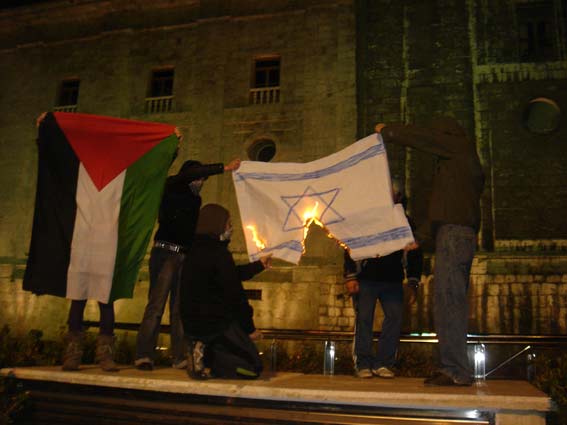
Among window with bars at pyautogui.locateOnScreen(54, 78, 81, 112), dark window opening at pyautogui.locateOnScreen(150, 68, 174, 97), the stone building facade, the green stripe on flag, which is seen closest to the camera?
the green stripe on flag

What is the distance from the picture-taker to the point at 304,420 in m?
3.66

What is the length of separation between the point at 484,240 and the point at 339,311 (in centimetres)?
499

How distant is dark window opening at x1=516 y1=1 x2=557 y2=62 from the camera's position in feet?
53.8

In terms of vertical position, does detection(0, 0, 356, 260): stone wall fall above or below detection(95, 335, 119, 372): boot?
above

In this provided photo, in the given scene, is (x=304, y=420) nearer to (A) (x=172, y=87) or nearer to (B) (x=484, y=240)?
(B) (x=484, y=240)

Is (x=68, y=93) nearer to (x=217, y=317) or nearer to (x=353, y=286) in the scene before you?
(x=353, y=286)

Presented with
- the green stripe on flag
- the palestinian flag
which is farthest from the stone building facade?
the palestinian flag

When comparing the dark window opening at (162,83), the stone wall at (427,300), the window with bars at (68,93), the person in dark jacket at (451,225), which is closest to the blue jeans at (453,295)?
the person in dark jacket at (451,225)

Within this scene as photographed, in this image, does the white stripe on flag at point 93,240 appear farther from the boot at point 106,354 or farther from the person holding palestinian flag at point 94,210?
the boot at point 106,354

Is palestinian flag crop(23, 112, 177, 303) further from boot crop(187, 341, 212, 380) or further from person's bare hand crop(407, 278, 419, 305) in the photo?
person's bare hand crop(407, 278, 419, 305)

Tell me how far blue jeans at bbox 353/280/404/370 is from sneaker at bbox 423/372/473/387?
1265mm

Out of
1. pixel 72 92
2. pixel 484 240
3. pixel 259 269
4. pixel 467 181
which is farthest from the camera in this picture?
pixel 72 92

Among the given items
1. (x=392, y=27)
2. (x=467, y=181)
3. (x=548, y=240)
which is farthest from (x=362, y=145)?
(x=392, y=27)

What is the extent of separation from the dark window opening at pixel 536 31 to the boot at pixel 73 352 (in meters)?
16.1
